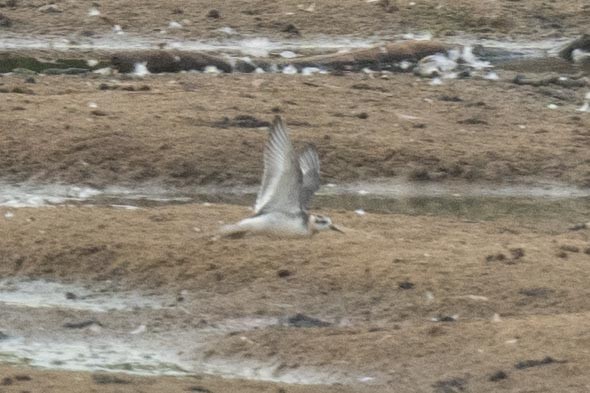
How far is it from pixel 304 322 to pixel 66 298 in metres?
1.67

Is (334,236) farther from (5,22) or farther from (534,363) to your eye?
(5,22)

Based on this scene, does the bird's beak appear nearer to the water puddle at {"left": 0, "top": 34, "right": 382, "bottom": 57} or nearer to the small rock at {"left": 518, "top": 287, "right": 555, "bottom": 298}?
the small rock at {"left": 518, "top": 287, "right": 555, "bottom": 298}

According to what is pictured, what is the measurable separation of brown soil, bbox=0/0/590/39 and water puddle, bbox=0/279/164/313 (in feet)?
33.6

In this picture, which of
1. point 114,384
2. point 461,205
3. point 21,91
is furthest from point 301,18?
point 114,384

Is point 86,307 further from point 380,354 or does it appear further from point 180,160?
point 180,160

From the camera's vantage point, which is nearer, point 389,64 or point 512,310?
point 512,310

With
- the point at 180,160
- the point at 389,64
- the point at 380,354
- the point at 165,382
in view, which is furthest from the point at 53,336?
the point at 389,64

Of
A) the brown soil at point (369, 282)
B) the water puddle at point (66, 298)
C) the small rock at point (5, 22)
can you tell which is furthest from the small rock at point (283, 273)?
the small rock at point (5, 22)

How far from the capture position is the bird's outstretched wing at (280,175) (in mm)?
10062

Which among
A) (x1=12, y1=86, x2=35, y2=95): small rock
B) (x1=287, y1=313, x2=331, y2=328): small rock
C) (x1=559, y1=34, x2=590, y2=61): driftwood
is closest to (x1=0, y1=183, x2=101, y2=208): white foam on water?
(x1=12, y1=86, x2=35, y2=95): small rock

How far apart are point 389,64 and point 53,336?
9.26 m

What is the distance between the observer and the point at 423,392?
27.9ft

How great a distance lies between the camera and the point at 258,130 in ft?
48.1

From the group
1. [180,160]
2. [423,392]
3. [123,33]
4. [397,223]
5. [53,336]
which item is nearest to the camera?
[423,392]
